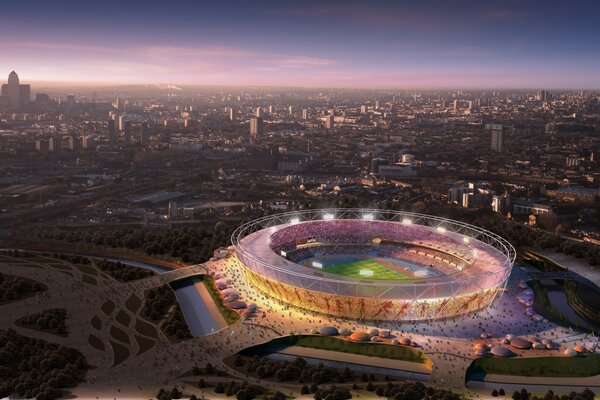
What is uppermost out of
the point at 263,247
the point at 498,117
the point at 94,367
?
the point at 498,117

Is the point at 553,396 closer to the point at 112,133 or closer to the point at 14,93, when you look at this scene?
the point at 112,133

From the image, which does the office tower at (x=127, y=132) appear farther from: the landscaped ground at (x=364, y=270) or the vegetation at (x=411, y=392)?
the vegetation at (x=411, y=392)

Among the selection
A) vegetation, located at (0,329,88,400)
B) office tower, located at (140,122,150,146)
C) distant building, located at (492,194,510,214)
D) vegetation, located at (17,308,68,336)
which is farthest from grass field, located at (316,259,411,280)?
office tower, located at (140,122,150,146)

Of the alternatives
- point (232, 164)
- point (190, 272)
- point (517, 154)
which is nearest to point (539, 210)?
point (517, 154)

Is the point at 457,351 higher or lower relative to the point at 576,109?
lower

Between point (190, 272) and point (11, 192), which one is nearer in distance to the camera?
point (190, 272)

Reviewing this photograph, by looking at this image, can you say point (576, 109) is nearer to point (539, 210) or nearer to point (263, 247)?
point (539, 210)

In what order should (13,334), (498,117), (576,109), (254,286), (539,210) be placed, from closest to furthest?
(13,334), (254,286), (539,210), (498,117), (576,109)
